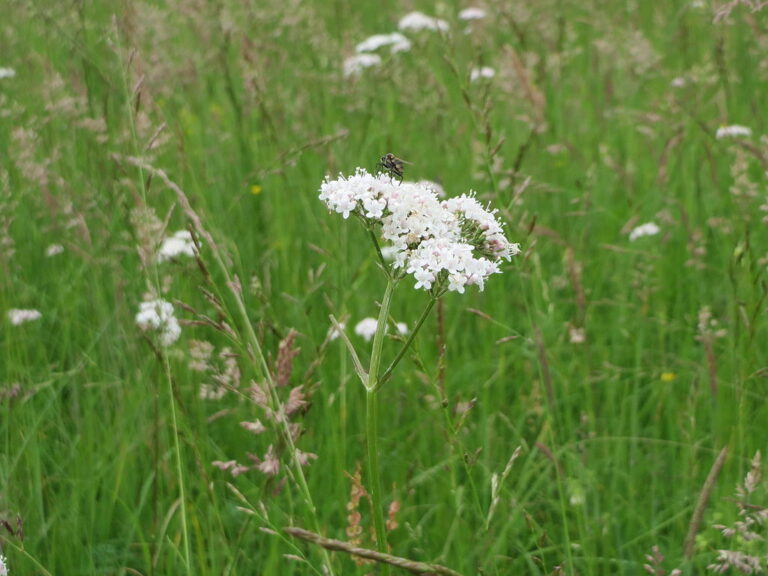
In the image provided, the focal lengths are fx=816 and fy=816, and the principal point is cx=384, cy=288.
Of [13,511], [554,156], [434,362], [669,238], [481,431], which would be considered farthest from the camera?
[554,156]

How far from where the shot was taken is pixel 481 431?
6.61ft

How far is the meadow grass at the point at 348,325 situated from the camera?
1.64 metres

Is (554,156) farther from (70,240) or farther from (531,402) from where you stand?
(70,240)

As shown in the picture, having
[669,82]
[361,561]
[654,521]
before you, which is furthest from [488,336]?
[669,82]

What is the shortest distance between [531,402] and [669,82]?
268 cm

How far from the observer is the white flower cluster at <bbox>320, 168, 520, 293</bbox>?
1152 mm

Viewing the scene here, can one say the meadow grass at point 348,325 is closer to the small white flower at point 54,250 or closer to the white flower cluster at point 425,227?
the small white flower at point 54,250

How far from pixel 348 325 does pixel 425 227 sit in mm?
1315

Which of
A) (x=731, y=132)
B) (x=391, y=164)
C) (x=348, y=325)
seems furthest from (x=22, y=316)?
(x=731, y=132)

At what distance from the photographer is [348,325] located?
2.48 metres

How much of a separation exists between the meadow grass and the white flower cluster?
18 centimetres

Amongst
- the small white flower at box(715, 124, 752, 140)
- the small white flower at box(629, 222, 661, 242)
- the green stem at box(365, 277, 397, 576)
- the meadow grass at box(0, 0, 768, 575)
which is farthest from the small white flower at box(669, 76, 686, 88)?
the green stem at box(365, 277, 397, 576)

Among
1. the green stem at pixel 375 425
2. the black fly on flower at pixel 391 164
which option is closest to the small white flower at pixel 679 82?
the black fly on flower at pixel 391 164

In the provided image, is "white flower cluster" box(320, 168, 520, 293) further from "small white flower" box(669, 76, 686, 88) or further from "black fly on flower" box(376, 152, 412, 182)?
"small white flower" box(669, 76, 686, 88)
